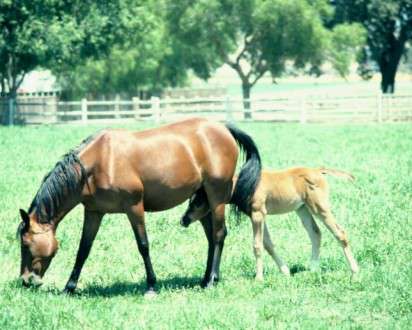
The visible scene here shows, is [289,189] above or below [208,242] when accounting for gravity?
above

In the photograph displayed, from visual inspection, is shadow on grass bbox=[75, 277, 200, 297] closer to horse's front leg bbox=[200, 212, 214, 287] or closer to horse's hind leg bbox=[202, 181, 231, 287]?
horse's front leg bbox=[200, 212, 214, 287]

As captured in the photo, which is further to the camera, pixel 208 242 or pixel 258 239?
pixel 208 242

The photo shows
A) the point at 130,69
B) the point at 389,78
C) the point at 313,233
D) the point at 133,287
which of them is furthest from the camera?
the point at 130,69

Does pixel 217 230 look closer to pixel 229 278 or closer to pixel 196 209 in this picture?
pixel 196 209

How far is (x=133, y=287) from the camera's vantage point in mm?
7980

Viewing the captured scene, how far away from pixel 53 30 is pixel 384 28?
76.3 ft

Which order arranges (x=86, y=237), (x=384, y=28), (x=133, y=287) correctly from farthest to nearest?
(x=384, y=28)
(x=133, y=287)
(x=86, y=237)

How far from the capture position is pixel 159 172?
310 inches

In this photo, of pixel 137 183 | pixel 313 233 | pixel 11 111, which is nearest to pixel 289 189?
pixel 313 233

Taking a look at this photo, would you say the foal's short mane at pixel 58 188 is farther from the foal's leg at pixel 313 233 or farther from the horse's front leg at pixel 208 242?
the foal's leg at pixel 313 233

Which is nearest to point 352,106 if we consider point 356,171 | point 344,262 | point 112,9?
point 112,9

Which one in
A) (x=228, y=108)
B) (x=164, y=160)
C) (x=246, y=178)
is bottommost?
(x=228, y=108)

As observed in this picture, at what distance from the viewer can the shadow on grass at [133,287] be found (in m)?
7.71

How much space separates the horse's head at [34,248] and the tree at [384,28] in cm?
4329
